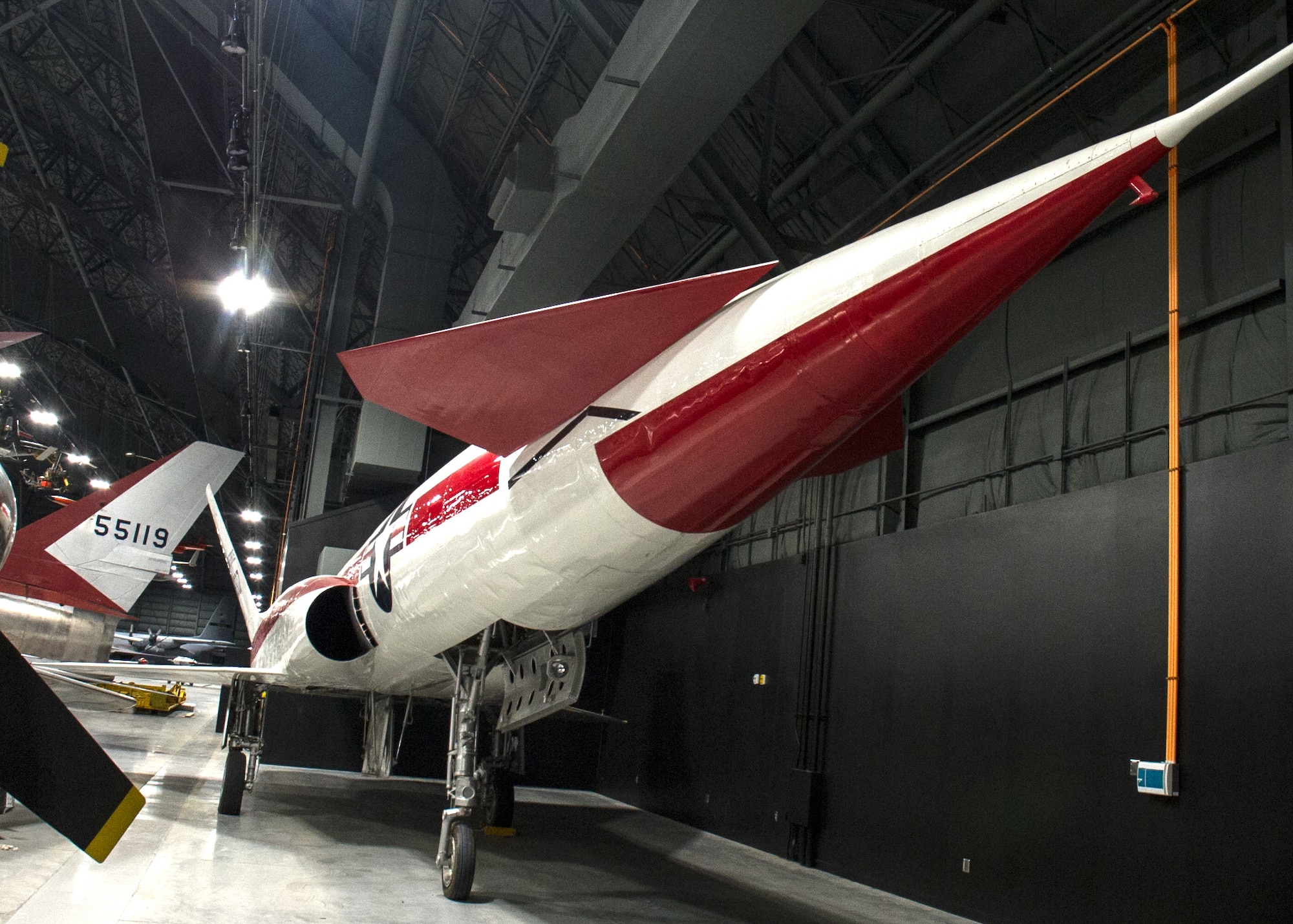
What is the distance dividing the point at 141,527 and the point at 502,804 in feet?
22.9

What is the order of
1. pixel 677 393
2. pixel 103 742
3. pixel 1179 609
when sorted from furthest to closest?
pixel 103 742 → pixel 1179 609 → pixel 677 393

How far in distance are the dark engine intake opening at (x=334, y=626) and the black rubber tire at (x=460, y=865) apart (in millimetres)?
2115

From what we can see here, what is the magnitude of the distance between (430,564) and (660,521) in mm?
1985

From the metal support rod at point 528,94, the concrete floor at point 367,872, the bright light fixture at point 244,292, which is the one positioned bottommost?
the concrete floor at point 367,872

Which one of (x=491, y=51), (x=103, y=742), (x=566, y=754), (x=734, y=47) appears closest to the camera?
(x=734, y=47)

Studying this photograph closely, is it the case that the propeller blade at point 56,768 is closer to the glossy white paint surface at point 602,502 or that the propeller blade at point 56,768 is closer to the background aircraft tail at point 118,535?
the glossy white paint surface at point 602,502

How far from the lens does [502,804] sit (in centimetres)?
824

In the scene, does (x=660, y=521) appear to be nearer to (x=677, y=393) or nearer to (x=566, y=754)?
(x=677, y=393)

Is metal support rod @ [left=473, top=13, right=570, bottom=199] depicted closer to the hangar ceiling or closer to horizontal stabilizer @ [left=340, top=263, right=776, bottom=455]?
the hangar ceiling

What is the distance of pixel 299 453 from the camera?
61.7 feet

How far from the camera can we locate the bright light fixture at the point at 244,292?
1074 cm

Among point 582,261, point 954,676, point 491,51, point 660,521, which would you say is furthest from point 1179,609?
point 491,51

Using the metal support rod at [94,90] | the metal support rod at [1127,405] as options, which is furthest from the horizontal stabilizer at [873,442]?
the metal support rod at [94,90]

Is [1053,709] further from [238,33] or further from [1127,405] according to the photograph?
[238,33]
